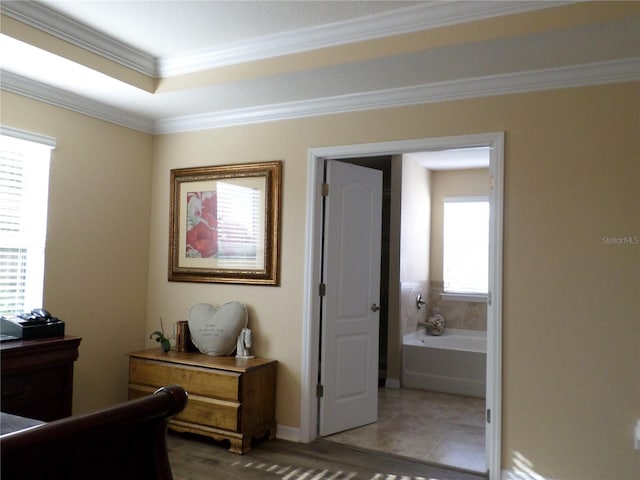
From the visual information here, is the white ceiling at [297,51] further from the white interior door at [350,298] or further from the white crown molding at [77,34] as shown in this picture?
the white interior door at [350,298]

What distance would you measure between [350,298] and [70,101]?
259 centimetres

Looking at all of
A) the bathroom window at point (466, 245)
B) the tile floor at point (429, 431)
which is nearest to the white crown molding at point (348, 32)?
the tile floor at point (429, 431)

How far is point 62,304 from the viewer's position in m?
3.84

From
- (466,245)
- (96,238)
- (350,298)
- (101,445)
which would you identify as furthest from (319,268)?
(466,245)

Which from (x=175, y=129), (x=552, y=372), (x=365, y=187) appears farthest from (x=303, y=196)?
(x=552, y=372)

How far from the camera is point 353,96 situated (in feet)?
12.1

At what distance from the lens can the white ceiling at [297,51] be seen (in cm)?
280

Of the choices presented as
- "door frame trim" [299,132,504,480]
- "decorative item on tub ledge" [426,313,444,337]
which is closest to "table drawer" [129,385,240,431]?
"door frame trim" [299,132,504,480]

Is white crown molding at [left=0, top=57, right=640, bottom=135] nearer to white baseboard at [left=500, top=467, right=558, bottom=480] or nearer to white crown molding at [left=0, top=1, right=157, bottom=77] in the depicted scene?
white crown molding at [left=0, top=1, right=157, bottom=77]

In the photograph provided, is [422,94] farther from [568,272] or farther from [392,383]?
[392,383]

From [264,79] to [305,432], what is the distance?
8.32ft

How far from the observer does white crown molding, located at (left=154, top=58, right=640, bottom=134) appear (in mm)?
3008

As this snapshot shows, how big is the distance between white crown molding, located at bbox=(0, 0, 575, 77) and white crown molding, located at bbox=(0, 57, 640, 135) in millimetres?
602

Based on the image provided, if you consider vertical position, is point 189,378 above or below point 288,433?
above
